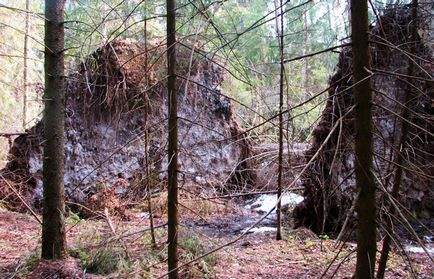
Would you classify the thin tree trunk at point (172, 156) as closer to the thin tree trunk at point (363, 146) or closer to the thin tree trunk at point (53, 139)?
the thin tree trunk at point (363, 146)

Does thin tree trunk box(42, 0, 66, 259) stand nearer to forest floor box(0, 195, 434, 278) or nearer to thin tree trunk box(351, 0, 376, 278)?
forest floor box(0, 195, 434, 278)

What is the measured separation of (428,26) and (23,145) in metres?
8.74

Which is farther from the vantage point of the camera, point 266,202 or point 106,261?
point 266,202

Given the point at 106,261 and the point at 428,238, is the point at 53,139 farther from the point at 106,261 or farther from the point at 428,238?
the point at 428,238

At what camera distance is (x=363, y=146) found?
1.88m

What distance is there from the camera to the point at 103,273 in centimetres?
475

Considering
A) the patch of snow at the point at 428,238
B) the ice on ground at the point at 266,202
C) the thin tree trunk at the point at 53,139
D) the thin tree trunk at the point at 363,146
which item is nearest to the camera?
the thin tree trunk at the point at 363,146

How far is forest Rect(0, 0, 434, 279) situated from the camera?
2.04 metres

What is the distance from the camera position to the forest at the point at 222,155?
2.04 metres

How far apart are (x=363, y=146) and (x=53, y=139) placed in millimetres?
3920

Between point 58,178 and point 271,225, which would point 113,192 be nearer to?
point 271,225

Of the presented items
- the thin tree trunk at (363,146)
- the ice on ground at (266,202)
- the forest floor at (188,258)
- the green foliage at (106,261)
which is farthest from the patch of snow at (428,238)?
the thin tree trunk at (363,146)

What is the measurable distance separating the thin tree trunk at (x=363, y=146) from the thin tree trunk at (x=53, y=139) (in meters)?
3.86

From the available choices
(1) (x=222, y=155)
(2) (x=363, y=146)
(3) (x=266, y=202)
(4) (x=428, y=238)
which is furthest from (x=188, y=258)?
(1) (x=222, y=155)
